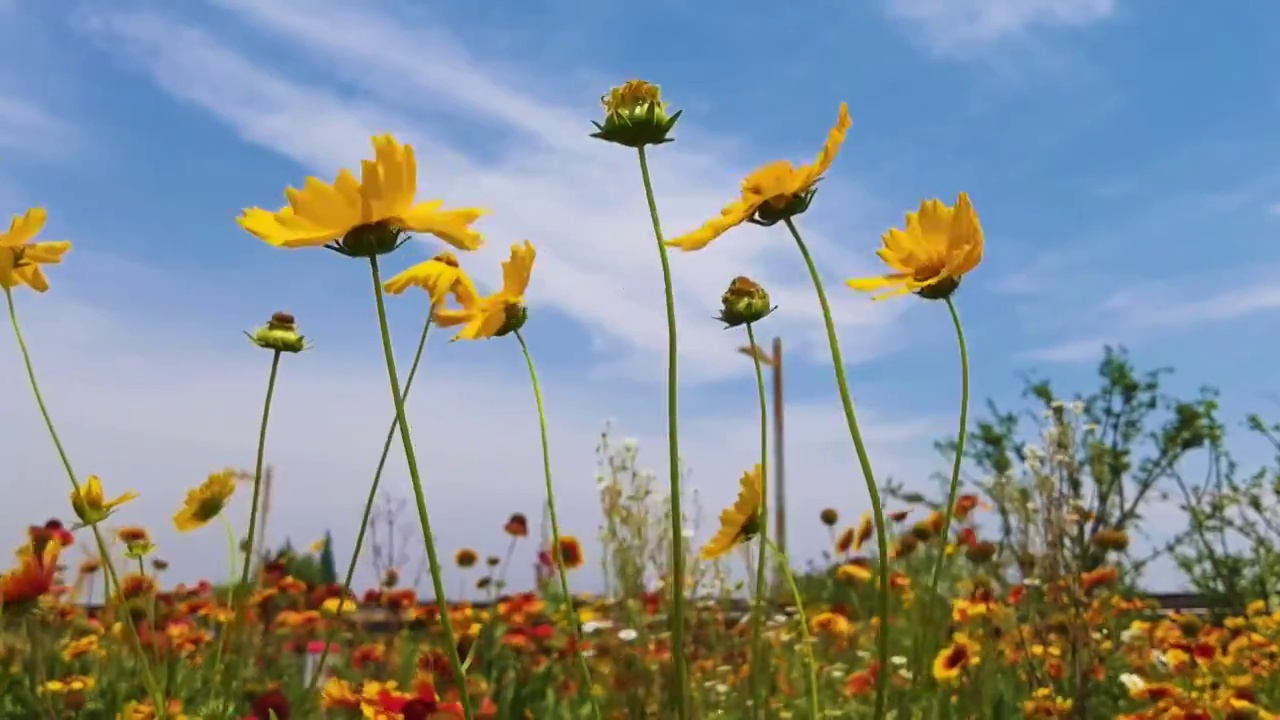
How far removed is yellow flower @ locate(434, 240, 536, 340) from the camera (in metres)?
1.34

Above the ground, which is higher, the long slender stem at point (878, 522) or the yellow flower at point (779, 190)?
the yellow flower at point (779, 190)

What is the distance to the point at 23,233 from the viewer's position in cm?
168

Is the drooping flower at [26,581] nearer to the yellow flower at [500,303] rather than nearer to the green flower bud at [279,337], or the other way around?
the green flower bud at [279,337]

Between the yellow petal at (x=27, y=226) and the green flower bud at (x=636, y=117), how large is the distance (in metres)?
1.02

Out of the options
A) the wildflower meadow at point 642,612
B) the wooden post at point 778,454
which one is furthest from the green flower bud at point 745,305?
the wooden post at point 778,454

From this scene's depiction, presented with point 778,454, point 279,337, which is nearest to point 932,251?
point 279,337

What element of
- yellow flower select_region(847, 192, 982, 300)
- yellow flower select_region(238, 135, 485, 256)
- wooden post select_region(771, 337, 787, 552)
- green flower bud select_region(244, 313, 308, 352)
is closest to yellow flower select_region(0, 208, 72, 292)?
green flower bud select_region(244, 313, 308, 352)

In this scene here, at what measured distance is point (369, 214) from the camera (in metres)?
0.97

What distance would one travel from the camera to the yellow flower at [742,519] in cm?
140

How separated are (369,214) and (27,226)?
963 mm

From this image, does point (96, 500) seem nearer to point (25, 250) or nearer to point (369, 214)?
point (25, 250)

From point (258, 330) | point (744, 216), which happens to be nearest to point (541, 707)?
point (258, 330)

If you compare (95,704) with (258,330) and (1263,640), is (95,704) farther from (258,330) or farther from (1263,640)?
(1263,640)

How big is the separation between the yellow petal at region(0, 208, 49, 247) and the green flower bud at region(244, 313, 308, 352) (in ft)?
1.12
